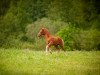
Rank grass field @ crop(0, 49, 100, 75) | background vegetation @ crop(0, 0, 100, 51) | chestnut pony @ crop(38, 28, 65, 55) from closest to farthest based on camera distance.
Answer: grass field @ crop(0, 49, 100, 75) < chestnut pony @ crop(38, 28, 65, 55) < background vegetation @ crop(0, 0, 100, 51)

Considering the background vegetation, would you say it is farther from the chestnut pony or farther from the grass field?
the grass field

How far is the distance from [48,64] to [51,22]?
4614 mm

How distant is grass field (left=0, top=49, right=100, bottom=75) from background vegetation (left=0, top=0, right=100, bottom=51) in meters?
2.64

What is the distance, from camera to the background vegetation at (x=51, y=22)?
445 inches

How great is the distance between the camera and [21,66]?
Result: 7.05 metres

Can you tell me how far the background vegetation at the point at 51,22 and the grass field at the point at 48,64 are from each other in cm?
264

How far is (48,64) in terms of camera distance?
7273 millimetres

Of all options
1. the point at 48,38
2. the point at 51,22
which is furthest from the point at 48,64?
the point at 51,22

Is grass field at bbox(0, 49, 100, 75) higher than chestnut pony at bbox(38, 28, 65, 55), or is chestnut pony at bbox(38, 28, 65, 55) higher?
chestnut pony at bbox(38, 28, 65, 55)

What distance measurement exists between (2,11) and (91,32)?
279cm

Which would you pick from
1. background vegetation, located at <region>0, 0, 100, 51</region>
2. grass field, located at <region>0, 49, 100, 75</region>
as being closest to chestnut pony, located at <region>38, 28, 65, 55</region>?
grass field, located at <region>0, 49, 100, 75</region>

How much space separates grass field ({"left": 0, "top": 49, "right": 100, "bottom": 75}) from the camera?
6.71 metres

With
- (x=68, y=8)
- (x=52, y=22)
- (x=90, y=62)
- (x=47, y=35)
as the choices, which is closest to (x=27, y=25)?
(x=52, y=22)

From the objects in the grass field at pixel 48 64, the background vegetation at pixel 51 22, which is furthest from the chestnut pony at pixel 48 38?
the background vegetation at pixel 51 22
